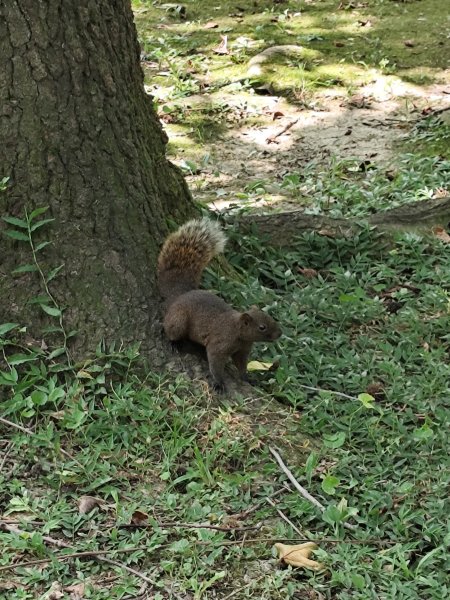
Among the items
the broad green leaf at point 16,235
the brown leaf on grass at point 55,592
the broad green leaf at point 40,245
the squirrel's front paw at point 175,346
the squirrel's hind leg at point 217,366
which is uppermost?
the broad green leaf at point 16,235

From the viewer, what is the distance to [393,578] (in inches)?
125

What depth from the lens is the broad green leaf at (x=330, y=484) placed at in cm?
352

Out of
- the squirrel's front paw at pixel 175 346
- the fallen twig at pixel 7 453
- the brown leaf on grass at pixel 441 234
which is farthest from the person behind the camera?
the brown leaf on grass at pixel 441 234

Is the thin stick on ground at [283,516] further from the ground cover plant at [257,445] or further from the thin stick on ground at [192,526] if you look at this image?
the thin stick on ground at [192,526]

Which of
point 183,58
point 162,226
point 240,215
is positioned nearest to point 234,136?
point 183,58

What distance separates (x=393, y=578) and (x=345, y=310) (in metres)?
2.14

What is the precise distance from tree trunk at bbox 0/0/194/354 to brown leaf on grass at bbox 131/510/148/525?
91cm

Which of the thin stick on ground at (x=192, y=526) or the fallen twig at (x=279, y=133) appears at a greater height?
the thin stick on ground at (x=192, y=526)

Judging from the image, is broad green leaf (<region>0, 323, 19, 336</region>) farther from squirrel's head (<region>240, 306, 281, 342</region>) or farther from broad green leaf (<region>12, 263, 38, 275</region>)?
squirrel's head (<region>240, 306, 281, 342</region>)

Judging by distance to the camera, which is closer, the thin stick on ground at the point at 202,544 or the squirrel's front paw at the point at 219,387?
the thin stick on ground at the point at 202,544

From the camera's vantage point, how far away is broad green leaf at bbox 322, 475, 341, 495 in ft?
11.5

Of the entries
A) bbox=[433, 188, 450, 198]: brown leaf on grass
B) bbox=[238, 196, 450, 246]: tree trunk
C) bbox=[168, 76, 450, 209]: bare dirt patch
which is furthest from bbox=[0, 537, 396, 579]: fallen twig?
bbox=[168, 76, 450, 209]: bare dirt patch

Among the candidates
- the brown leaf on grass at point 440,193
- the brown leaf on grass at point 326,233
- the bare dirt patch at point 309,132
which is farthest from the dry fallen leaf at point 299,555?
Answer: the bare dirt patch at point 309,132

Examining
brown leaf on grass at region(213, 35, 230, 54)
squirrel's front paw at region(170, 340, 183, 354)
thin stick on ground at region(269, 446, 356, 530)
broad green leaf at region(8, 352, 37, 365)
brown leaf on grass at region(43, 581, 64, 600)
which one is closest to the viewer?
brown leaf on grass at region(43, 581, 64, 600)
